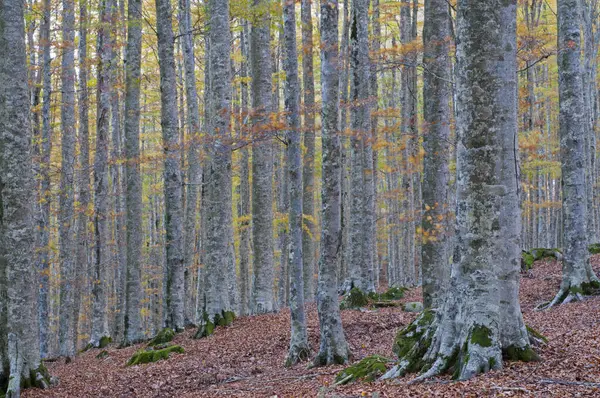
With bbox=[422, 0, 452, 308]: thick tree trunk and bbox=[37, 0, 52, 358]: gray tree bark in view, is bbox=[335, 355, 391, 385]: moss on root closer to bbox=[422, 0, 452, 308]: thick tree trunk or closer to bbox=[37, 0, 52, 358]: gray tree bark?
bbox=[422, 0, 452, 308]: thick tree trunk

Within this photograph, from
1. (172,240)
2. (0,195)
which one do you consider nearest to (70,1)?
(172,240)

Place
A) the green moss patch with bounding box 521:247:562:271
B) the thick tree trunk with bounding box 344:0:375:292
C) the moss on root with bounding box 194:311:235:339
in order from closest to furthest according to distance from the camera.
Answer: the moss on root with bounding box 194:311:235:339 → the thick tree trunk with bounding box 344:0:375:292 → the green moss patch with bounding box 521:247:562:271

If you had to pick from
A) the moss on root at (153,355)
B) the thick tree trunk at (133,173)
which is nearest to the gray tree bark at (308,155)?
the thick tree trunk at (133,173)

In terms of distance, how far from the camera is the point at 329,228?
7.96 m

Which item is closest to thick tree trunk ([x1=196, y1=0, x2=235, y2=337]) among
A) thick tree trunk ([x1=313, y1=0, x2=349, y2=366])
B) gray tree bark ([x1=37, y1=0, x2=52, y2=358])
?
thick tree trunk ([x1=313, y1=0, x2=349, y2=366])

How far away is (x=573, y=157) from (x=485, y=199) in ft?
20.6

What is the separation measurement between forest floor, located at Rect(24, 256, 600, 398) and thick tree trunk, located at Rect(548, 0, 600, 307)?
2.03 ft

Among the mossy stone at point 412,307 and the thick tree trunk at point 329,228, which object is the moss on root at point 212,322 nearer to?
the mossy stone at point 412,307

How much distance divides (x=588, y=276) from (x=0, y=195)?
1058 cm

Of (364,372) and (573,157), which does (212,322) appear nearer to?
(364,372)

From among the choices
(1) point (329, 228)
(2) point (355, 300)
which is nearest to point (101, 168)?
(2) point (355, 300)

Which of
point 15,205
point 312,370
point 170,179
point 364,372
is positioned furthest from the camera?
point 170,179

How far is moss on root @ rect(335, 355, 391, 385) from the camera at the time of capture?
6168 millimetres

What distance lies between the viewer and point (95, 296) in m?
16.1
